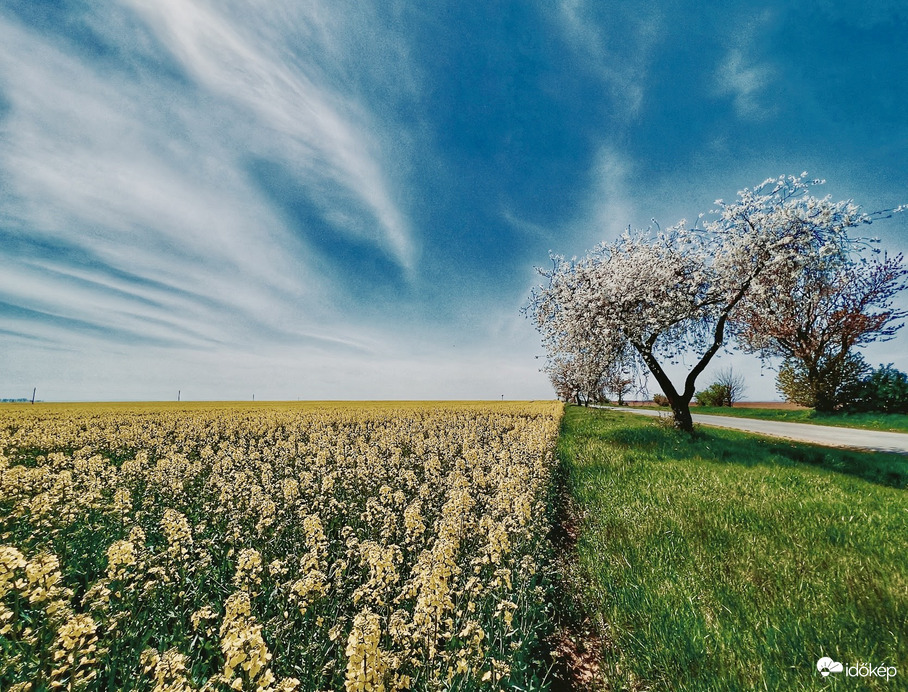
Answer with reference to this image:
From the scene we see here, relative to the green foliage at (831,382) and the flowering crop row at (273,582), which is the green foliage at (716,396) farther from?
the flowering crop row at (273,582)

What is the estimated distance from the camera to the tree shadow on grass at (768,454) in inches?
400

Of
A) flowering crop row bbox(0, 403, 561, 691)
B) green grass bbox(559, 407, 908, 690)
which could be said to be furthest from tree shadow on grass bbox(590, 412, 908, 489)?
flowering crop row bbox(0, 403, 561, 691)

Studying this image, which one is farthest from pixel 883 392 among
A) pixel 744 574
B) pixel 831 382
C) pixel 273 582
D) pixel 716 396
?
pixel 273 582

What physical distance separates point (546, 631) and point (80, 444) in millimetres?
20589

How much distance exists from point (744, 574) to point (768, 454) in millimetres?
9349

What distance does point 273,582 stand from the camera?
5.05 metres

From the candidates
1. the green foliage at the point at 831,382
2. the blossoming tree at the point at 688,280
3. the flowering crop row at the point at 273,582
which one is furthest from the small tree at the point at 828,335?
the flowering crop row at the point at 273,582

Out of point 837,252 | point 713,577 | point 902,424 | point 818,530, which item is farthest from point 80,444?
point 902,424

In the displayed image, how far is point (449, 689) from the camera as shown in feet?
10.1

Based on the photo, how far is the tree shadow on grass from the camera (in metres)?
10.2

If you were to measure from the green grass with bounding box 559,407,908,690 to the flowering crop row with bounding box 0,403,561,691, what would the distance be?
107 centimetres

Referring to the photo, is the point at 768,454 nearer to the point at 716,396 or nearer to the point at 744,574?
the point at 744,574

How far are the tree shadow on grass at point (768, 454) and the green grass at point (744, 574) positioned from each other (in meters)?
Answer: 0.26

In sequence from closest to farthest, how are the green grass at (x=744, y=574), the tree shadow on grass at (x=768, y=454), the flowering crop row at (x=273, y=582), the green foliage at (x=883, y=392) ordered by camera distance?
the flowering crop row at (x=273, y=582) < the green grass at (x=744, y=574) < the tree shadow on grass at (x=768, y=454) < the green foliage at (x=883, y=392)
